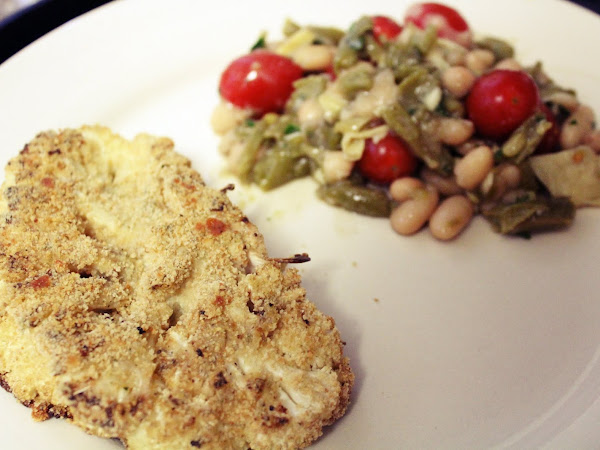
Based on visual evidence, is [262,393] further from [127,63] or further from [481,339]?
[127,63]

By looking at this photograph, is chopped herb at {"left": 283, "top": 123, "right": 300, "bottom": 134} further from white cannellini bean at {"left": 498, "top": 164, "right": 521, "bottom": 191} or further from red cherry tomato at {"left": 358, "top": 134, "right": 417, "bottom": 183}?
white cannellini bean at {"left": 498, "top": 164, "right": 521, "bottom": 191}

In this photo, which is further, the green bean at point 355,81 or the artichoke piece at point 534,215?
the green bean at point 355,81

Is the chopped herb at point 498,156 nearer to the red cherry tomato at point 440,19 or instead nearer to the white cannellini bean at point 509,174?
the white cannellini bean at point 509,174

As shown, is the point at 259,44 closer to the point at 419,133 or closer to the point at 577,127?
the point at 419,133

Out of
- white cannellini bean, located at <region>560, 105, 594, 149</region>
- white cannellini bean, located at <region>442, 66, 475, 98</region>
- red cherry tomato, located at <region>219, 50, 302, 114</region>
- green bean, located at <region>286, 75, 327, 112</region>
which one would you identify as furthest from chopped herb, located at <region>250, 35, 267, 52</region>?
white cannellini bean, located at <region>560, 105, 594, 149</region>

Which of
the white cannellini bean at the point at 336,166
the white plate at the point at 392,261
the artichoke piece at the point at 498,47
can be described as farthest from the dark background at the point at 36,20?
the white cannellini bean at the point at 336,166
